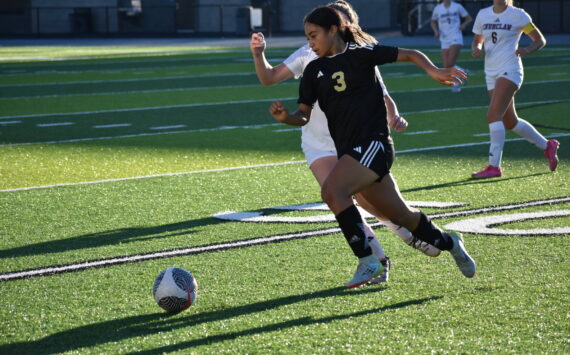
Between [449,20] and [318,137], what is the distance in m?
15.6

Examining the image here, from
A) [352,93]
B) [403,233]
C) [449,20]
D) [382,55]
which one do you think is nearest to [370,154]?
[352,93]

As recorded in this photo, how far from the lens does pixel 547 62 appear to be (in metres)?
28.3

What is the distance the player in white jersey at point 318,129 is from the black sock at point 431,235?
208mm

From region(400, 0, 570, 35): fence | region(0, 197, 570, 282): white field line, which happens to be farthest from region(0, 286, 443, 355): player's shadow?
region(400, 0, 570, 35): fence

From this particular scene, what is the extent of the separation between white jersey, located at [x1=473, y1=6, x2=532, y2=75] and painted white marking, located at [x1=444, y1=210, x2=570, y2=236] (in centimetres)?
276

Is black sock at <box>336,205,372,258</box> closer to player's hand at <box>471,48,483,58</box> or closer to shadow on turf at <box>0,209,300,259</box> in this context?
shadow on turf at <box>0,209,300,259</box>

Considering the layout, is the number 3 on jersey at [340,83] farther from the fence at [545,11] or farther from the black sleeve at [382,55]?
the fence at [545,11]

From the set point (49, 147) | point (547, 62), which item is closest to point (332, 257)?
point (49, 147)

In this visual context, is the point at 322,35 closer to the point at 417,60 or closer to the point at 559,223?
the point at 417,60

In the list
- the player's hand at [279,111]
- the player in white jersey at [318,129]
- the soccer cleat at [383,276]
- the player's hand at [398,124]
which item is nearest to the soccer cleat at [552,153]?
the player in white jersey at [318,129]

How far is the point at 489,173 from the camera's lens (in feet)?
34.4

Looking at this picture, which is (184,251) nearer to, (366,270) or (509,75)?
(366,270)

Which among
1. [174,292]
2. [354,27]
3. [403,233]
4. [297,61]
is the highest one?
[354,27]

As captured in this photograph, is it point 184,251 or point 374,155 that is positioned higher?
point 374,155
